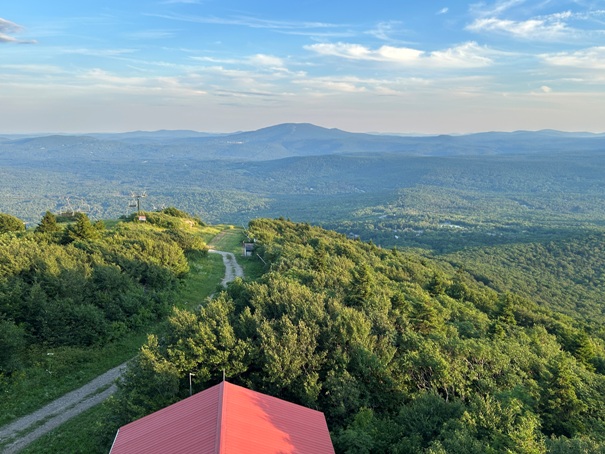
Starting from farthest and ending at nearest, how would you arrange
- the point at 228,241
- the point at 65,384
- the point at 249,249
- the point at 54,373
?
the point at 228,241 < the point at 249,249 < the point at 54,373 < the point at 65,384

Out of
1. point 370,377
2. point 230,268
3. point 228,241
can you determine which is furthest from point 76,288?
point 228,241

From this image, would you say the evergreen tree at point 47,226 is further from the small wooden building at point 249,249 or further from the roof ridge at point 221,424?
the roof ridge at point 221,424

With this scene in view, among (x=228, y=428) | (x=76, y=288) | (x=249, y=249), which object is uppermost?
(x=228, y=428)

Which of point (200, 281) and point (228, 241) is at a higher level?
point (200, 281)

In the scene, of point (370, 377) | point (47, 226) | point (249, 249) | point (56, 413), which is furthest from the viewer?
point (249, 249)

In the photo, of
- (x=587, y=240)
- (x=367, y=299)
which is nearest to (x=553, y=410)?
(x=367, y=299)

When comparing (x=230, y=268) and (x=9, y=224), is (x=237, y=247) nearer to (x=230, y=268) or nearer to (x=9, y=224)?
(x=230, y=268)

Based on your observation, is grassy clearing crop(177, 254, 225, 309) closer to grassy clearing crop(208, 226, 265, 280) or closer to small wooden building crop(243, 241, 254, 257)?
grassy clearing crop(208, 226, 265, 280)

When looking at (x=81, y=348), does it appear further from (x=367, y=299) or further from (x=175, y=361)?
(x=367, y=299)

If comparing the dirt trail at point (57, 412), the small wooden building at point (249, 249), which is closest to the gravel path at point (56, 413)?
the dirt trail at point (57, 412)

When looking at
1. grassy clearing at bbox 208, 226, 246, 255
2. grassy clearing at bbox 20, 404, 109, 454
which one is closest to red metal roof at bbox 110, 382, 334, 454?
grassy clearing at bbox 20, 404, 109, 454
